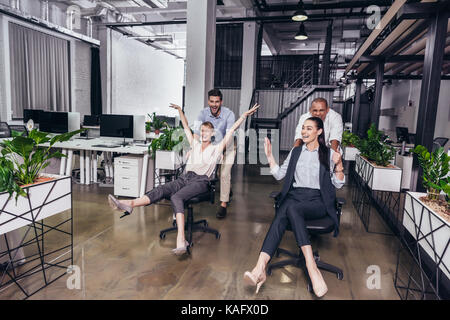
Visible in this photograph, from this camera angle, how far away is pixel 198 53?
5074 millimetres

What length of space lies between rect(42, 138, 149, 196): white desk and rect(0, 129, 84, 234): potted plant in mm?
2110

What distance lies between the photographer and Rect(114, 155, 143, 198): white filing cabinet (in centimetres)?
447

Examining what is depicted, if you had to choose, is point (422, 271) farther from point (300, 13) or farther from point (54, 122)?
point (300, 13)

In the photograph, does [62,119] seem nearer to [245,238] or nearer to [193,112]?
[193,112]

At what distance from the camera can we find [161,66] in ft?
43.8

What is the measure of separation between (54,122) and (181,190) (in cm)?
363

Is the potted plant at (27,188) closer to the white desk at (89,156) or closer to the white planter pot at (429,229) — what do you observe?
the white desk at (89,156)

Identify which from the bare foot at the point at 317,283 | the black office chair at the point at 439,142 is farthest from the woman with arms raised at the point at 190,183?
the black office chair at the point at 439,142

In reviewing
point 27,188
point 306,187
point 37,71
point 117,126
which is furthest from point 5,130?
point 306,187

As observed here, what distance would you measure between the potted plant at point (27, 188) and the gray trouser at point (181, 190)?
82 centimetres

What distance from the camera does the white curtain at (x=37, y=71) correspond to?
762 centimetres

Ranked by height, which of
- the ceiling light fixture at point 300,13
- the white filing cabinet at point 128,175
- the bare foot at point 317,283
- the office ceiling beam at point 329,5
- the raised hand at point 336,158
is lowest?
the bare foot at point 317,283

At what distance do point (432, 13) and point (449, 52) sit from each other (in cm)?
355

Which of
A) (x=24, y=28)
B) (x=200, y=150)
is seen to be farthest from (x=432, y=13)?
(x=24, y=28)
